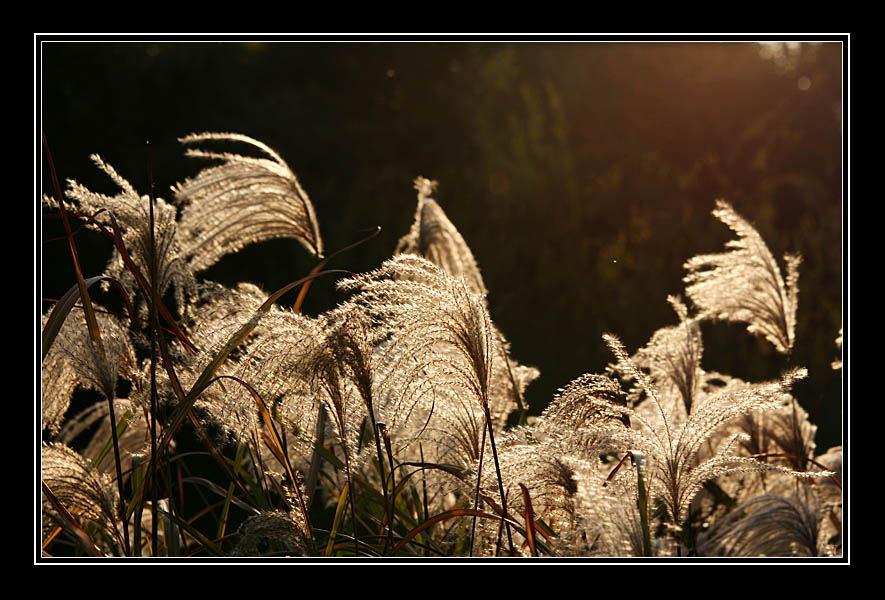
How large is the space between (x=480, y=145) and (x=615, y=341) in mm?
6381

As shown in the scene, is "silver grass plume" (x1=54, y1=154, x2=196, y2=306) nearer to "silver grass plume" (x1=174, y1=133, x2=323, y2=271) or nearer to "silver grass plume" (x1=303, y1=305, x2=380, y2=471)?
"silver grass plume" (x1=174, y1=133, x2=323, y2=271)

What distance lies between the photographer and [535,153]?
24.3ft

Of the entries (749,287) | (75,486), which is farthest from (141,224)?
(749,287)

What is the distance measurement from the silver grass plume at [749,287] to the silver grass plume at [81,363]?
1.40m

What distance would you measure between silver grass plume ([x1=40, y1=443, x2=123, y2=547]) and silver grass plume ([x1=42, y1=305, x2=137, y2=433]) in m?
0.13

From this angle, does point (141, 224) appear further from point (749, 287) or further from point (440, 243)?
point (749, 287)

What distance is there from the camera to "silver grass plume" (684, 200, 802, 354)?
6.97ft

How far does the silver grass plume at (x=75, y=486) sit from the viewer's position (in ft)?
4.72

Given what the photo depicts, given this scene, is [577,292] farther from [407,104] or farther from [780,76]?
[780,76]

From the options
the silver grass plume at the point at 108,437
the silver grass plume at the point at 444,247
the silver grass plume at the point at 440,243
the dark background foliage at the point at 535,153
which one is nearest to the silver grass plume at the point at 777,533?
the silver grass plume at the point at 444,247

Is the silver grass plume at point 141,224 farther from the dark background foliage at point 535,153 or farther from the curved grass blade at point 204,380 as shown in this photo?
the dark background foliage at point 535,153

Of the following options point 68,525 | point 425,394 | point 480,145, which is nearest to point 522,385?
point 425,394

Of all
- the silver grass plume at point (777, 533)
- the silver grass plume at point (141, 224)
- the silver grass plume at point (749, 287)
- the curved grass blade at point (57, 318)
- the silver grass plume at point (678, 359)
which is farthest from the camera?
the silver grass plume at point (749, 287)
